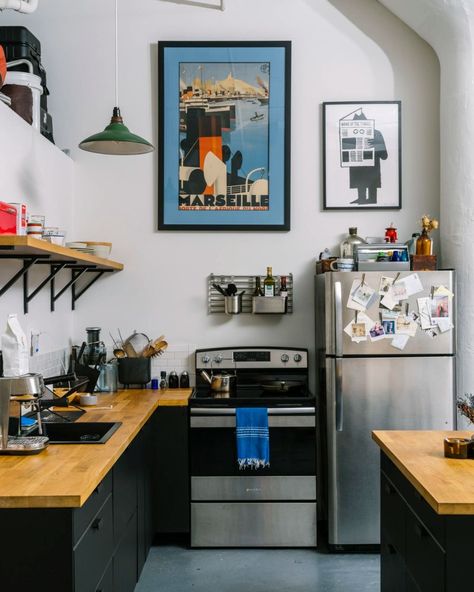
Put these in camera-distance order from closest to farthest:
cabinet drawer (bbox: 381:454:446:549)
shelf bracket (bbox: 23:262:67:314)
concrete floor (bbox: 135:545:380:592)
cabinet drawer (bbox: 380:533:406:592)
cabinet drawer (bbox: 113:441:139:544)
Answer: cabinet drawer (bbox: 381:454:446:549)
cabinet drawer (bbox: 380:533:406:592)
cabinet drawer (bbox: 113:441:139:544)
concrete floor (bbox: 135:545:380:592)
shelf bracket (bbox: 23:262:67:314)

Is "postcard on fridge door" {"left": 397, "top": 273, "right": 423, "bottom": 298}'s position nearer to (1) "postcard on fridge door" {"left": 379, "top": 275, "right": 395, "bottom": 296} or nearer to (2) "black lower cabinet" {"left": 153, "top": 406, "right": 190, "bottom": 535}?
(1) "postcard on fridge door" {"left": 379, "top": 275, "right": 395, "bottom": 296}

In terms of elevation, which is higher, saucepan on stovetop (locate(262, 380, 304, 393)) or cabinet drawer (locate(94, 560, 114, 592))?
saucepan on stovetop (locate(262, 380, 304, 393))

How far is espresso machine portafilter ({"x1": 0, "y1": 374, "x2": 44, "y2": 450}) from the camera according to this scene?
2.38 metres

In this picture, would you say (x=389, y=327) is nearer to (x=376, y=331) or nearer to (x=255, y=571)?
(x=376, y=331)

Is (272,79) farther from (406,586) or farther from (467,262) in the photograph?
(406,586)

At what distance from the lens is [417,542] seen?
228 cm

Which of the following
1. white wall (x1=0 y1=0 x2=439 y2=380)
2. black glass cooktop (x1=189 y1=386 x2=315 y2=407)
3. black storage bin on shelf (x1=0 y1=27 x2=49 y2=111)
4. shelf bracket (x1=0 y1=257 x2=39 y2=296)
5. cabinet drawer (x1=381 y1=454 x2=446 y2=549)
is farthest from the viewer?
white wall (x1=0 y1=0 x2=439 y2=380)

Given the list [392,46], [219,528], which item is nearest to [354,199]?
[392,46]

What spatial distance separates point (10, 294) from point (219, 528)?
5.94 feet

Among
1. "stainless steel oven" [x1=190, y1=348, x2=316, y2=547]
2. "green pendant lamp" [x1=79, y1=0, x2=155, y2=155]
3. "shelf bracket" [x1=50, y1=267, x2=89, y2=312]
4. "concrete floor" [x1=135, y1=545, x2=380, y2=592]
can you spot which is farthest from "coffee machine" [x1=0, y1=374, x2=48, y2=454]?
"shelf bracket" [x1=50, y1=267, x2=89, y2=312]

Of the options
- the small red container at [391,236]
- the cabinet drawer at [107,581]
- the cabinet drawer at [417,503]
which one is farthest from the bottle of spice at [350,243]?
the cabinet drawer at [107,581]

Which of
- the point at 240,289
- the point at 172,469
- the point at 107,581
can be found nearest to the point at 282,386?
the point at 240,289

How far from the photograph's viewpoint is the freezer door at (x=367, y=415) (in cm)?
394

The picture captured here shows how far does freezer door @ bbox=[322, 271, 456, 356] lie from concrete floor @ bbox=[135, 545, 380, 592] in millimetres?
1182
